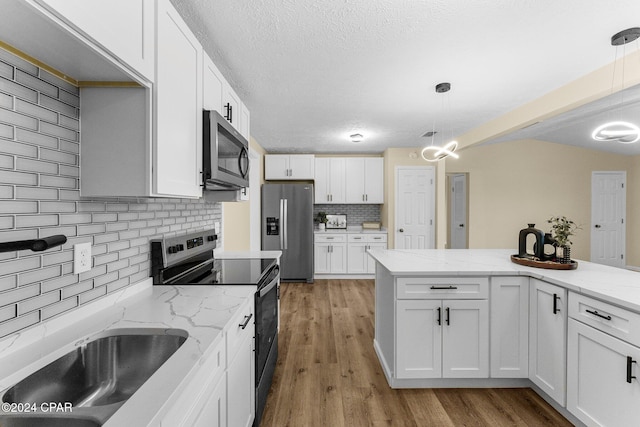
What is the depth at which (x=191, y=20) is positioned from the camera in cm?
178

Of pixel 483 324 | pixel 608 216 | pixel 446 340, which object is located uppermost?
pixel 608 216

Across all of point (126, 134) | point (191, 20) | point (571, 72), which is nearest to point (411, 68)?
point (571, 72)

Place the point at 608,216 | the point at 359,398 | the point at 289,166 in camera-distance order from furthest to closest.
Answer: the point at 608,216 → the point at 289,166 → the point at 359,398

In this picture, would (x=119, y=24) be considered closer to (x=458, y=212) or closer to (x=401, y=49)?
(x=401, y=49)

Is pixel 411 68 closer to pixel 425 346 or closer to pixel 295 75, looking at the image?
pixel 295 75

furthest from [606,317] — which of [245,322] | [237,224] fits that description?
[237,224]

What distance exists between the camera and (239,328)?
4.57ft

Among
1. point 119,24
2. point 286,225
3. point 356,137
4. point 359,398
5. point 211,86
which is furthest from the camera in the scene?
point 286,225

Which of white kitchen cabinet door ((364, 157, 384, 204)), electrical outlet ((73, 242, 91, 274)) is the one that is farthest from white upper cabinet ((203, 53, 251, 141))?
white kitchen cabinet door ((364, 157, 384, 204))

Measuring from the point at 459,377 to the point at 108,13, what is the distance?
2.69 meters

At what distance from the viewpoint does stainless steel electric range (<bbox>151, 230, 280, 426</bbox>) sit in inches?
67.7

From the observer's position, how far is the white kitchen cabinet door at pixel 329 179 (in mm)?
5660

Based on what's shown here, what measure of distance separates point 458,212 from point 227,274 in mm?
6041

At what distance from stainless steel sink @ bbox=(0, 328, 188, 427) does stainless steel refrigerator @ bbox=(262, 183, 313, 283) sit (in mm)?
4057
